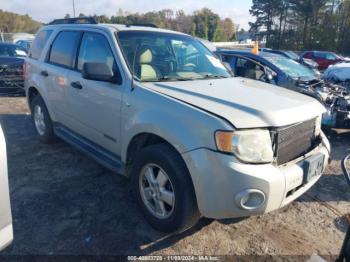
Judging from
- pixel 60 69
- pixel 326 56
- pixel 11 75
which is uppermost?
pixel 60 69

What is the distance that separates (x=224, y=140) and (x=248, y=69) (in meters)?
5.17

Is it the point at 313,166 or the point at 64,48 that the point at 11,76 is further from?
the point at 313,166

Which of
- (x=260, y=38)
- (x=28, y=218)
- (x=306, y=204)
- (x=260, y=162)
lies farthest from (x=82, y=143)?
(x=260, y=38)

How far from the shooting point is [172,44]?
153 inches

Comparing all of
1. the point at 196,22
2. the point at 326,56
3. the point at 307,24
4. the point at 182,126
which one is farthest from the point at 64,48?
the point at 196,22

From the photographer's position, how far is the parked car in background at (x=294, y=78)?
5672 millimetres

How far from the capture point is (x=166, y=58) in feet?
11.9

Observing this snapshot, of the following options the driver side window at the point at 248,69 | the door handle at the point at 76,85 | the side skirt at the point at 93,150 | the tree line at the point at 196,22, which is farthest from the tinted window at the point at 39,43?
the tree line at the point at 196,22

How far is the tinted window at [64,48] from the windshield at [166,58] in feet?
3.09

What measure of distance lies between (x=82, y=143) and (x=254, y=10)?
60.7 m

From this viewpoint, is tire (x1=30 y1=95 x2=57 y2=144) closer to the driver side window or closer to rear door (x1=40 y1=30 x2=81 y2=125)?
rear door (x1=40 y1=30 x2=81 y2=125)

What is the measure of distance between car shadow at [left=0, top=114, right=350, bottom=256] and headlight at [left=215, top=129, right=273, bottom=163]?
41.6 inches

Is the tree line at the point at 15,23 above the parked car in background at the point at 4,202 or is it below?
above

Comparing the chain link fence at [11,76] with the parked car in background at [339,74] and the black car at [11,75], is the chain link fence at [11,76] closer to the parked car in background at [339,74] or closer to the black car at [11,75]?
the black car at [11,75]
